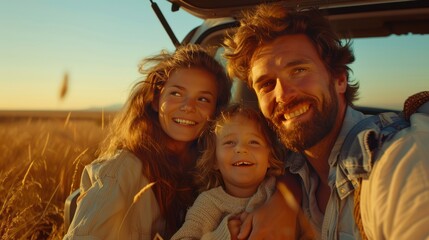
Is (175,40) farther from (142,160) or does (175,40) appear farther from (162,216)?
(162,216)

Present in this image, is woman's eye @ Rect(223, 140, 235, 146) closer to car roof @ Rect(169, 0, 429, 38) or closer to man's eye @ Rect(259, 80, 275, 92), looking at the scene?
man's eye @ Rect(259, 80, 275, 92)

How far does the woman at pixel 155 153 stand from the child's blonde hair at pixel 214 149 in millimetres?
93

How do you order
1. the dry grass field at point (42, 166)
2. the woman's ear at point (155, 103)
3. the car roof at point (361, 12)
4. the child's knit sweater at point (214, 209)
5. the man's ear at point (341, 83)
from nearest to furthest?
the child's knit sweater at point (214, 209)
the man's ear at point (341, 83)
the car roof at point (361, 12)
the woman's ear at point (155, 103)
the dry grass field at point (42, 166)

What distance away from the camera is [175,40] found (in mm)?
3074

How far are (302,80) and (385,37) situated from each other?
0.86 m

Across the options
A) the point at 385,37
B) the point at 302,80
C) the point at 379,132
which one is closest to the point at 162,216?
the point at 302,80

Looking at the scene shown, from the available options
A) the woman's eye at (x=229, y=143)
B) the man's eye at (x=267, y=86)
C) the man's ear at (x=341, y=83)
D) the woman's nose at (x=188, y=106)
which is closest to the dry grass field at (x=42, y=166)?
the woman's nose at (x=188, y=106)

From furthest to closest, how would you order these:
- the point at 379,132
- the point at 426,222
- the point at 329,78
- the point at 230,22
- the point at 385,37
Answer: the point at 230,22 → the point at 385,37 → the point at 329,78 → the point at 379,132 → the point at 426,222

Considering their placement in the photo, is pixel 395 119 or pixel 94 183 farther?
pixel 94 183

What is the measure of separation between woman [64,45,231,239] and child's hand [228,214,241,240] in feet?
1.24

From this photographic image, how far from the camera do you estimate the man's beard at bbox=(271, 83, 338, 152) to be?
2062mm

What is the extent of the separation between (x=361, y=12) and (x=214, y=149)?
1144mm

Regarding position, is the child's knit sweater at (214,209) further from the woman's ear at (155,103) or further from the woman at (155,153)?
the woman's ear at (155,103)

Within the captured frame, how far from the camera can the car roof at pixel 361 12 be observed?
245 cm
